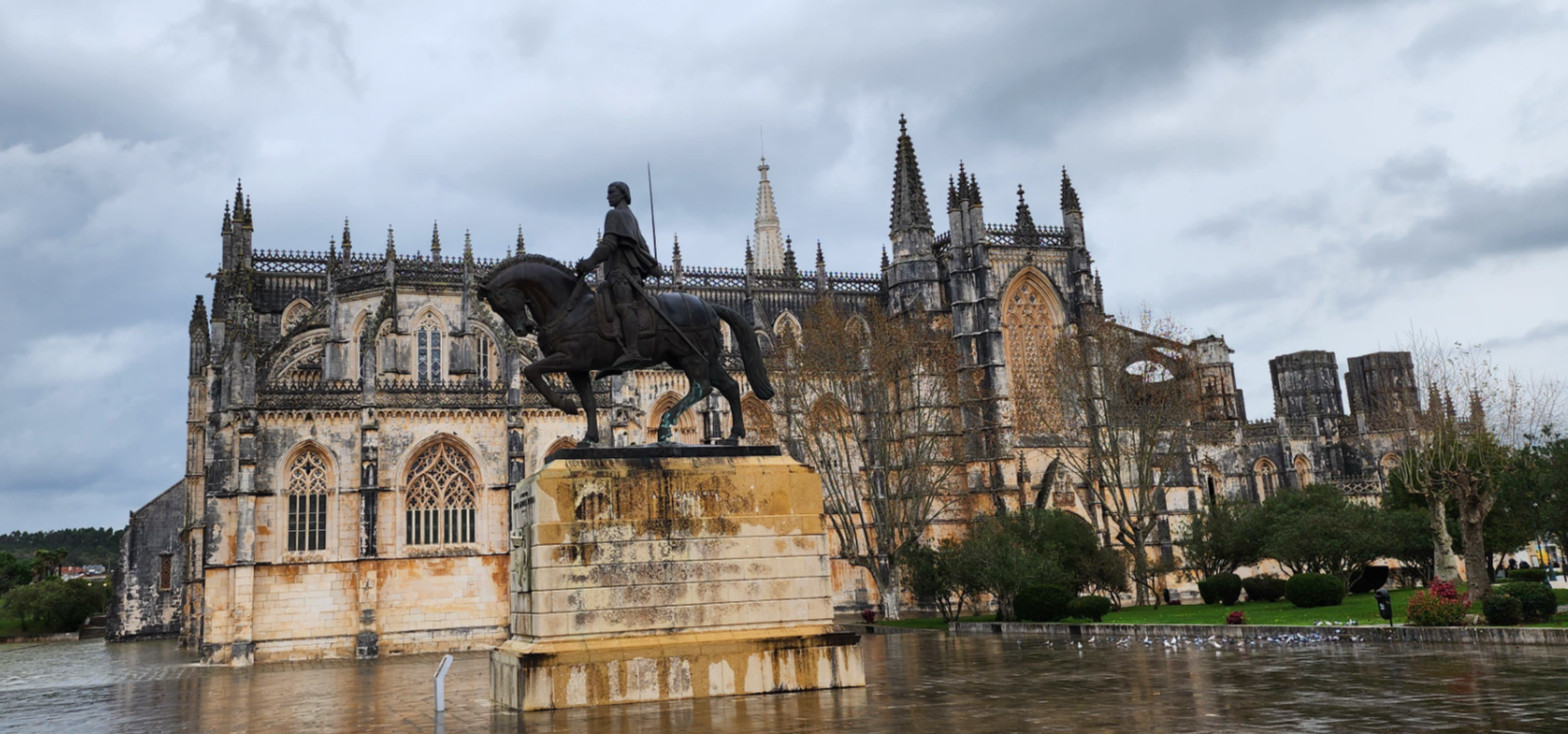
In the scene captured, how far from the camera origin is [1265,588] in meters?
35.8

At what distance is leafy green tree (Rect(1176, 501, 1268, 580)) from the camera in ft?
121

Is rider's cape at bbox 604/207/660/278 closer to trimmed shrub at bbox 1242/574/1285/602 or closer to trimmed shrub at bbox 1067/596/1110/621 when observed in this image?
trimmed shrub at bbox 1067/596/1110/621

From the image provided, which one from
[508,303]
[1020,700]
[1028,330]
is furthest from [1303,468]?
[508,303]

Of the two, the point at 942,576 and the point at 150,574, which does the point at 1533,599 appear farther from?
the point at 150,574

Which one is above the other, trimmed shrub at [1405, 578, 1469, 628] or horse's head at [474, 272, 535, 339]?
horse's head at [474, 272, 535, 339]

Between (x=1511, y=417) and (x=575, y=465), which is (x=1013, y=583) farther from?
(x=575, y=465)

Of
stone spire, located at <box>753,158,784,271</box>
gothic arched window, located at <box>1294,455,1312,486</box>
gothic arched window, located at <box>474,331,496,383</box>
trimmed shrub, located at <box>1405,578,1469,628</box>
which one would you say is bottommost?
trimmed shrub, located at <box>1405,578,1469,628</box>

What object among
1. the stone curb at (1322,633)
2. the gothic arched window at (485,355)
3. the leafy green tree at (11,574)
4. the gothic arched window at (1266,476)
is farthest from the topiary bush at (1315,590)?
the leafy green tree at (11,574)

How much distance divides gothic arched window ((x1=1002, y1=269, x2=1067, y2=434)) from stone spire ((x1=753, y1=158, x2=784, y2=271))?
118 feet

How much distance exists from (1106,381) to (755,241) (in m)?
53.1

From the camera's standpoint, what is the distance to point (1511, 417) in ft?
100

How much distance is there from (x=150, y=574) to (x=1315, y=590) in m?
54.2

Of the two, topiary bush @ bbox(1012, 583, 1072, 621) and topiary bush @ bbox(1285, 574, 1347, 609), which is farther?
topiary bush @ bbox(1012, 583, 1072, 621)

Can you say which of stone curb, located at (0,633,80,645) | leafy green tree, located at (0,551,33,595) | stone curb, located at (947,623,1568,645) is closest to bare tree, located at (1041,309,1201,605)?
stone curb, located at (947,623,1568,645)
